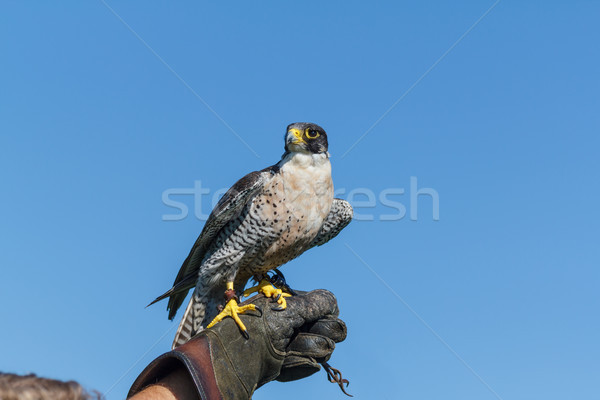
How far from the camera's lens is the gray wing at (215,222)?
5051 millimetres

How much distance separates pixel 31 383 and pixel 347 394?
11.1ft

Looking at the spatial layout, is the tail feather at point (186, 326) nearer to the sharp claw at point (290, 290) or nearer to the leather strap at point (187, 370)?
the sharp claw at point (290, 290)

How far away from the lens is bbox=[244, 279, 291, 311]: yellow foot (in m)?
4.69

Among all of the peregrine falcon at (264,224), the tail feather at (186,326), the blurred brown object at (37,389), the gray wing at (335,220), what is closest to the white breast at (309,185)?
the peregrine falcon at (264,224)

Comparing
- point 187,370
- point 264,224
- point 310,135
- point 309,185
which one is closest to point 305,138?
point 310,135

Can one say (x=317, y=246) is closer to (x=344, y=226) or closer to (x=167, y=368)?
(x=344, y=226)

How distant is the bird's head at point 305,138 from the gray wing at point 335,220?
2.25 feet

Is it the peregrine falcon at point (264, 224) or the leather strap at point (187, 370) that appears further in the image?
the peregrine falcon at point (264, 224)

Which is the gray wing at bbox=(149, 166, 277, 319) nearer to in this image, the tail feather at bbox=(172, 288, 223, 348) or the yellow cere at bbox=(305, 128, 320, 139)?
the tail feather at bbox=(172, 288, 223, 348)

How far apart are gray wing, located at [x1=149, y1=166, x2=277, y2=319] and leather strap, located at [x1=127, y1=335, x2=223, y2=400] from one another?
1.77 metres

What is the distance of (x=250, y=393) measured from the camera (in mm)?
3951

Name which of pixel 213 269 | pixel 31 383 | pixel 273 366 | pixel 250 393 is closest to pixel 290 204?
pixel 213 269

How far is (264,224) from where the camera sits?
16.2ft

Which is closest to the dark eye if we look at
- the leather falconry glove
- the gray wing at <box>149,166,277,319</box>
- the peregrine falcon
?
the peregrine falcon
